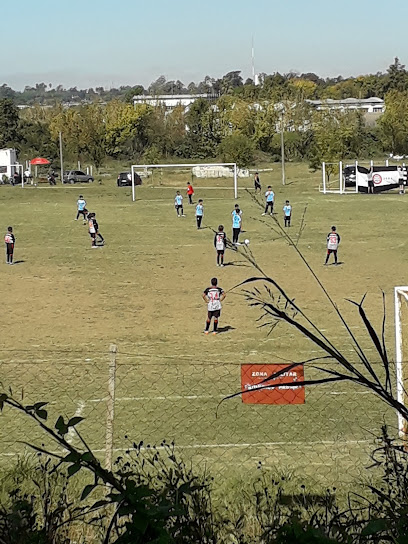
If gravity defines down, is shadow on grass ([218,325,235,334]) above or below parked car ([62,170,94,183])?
below

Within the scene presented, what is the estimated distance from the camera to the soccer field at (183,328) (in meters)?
10.6

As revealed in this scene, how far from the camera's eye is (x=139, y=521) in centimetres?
326

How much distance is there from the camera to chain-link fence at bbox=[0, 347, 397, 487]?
31.6 ft

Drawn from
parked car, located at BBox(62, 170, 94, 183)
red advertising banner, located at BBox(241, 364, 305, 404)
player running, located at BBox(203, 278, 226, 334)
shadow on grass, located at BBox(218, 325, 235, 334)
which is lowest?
shadow on grass, located at BBox(218, 325, 235, 334)

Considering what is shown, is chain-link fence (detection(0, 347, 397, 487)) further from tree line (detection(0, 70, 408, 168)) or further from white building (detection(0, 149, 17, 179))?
→ tree line (detection(0, 70, 408, 168))

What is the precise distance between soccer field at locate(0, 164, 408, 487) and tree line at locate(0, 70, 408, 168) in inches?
1198

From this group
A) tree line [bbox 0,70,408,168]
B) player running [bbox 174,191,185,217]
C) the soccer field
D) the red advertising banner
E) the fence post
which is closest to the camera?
the fence post

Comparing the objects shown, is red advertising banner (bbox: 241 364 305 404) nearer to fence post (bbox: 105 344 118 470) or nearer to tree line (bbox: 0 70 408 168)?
fence post (bbox: 105 344 118 470)

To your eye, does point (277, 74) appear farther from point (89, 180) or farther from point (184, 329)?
point (184, 329)

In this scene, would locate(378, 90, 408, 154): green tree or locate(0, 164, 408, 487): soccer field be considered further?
locate(378, 90, 408, 154): green tree

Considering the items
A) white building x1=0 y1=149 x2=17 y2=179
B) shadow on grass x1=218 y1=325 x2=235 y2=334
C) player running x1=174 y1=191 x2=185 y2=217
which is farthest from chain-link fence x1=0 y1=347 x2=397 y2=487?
white building x1=0 y1=149 x2=17 y2=179

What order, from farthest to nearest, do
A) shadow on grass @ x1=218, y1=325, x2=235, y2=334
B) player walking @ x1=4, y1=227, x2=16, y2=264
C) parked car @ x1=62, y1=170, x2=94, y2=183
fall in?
1. parked car @ x1=62, y1=170, x2=94, y2=183
2. player walking @ x1=4, y1=227, x2=16, y2=264
3. shadow on grass @ x1=218, y1=325, x2=235, y2=334

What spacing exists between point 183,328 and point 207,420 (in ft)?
23.4

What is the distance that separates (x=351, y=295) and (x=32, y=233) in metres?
16.5
